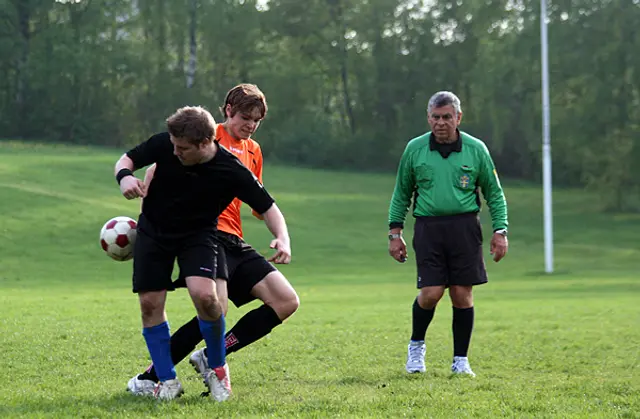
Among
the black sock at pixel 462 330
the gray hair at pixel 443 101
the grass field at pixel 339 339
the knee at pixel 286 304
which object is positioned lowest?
the grass field at pixel 339 339

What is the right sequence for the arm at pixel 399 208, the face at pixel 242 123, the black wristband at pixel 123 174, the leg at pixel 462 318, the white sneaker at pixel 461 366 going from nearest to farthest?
the black wristband at pixel 123 174, the face at pixel 242 123, the white sneaker at pixel 461 366, the leg at pixel 462 318, the arm at pixel 399 208

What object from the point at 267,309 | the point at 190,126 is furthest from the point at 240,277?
the point at 190,126

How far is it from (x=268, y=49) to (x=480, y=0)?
16432 mm

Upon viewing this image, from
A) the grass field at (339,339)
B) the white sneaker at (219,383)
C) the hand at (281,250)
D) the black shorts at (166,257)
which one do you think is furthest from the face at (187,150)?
the grass field at (339,339)

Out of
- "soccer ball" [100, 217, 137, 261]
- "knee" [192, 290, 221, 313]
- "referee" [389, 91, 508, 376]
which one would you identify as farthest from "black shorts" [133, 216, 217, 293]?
"referee" [389, 91, 508, 376]

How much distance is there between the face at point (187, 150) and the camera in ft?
20.6

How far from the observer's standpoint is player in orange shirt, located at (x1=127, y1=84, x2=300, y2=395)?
7.02 m

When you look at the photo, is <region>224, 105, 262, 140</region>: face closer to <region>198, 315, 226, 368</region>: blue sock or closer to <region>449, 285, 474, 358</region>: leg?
<region>198, 315, 226, 368</region>: blue sock

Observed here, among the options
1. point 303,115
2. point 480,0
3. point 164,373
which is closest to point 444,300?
point 164,373

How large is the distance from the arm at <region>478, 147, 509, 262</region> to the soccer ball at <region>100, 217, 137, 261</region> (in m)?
2.80

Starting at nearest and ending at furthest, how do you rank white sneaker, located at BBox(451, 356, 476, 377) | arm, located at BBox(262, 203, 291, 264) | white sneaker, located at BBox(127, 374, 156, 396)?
arm, located at BBox(262, 203, 291, 264) → white sneaker, located at BBox(127, 374, 156, 396) → white sneaker, located at BBox(451, 356, 476, 377)

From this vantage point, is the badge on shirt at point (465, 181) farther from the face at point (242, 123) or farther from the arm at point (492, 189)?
the face at point (242, 123)

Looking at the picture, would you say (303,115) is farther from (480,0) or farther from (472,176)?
(472,176)

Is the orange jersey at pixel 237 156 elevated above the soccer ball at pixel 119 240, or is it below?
above
